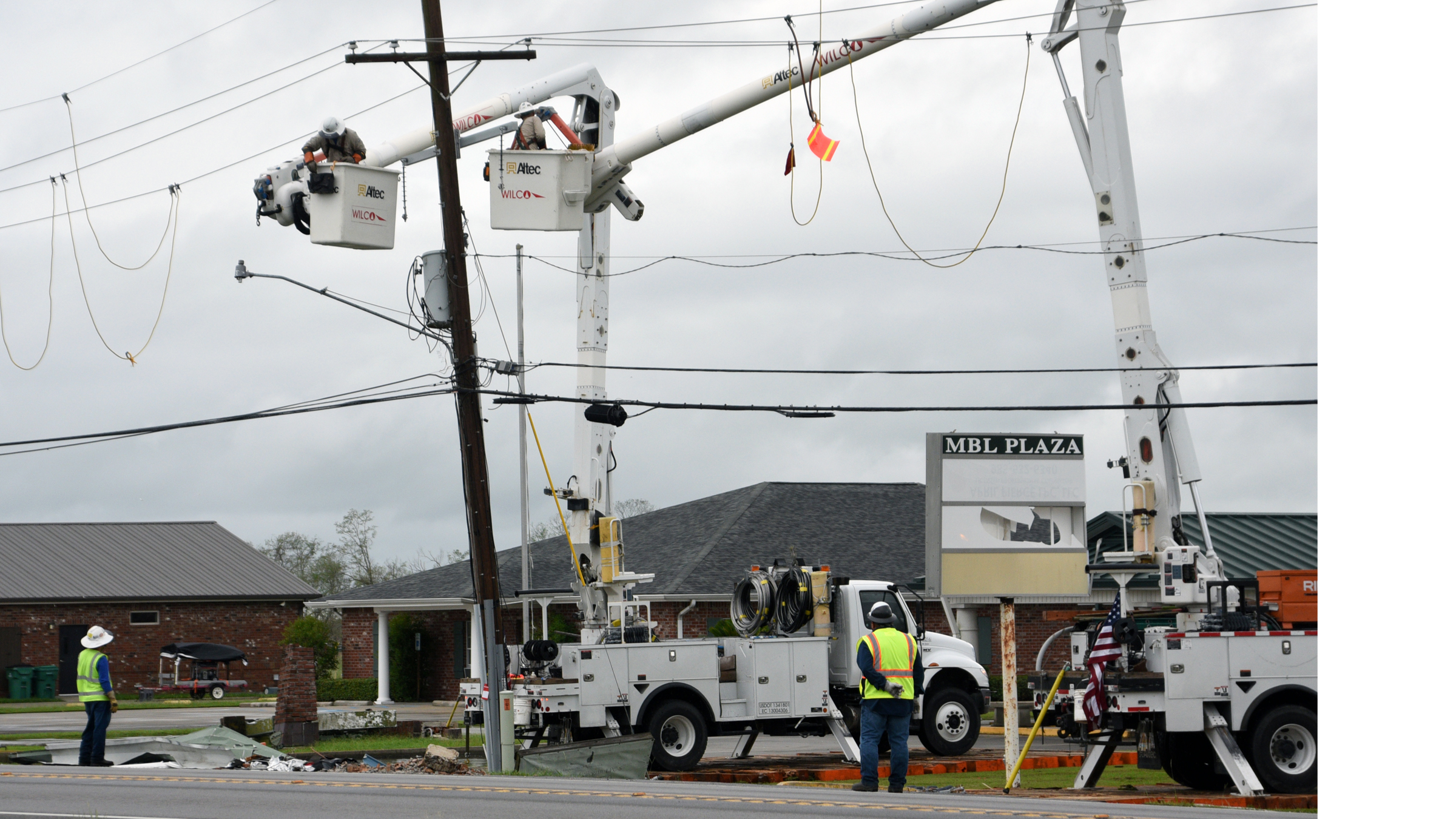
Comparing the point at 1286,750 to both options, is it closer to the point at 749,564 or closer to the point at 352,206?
the point at 352,206

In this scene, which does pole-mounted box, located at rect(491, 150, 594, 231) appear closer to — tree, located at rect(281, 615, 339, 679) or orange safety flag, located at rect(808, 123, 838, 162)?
orange safety flag, located at rect(808, 123, 838, 162)

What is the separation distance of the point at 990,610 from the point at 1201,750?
19.7m

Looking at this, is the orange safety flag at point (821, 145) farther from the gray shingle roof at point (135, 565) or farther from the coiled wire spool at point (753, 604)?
the gray shingle roof at point (135, 565)

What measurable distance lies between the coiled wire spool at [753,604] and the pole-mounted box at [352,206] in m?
6.93

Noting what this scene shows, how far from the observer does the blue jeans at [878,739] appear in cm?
1297

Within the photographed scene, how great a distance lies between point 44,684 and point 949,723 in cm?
3532

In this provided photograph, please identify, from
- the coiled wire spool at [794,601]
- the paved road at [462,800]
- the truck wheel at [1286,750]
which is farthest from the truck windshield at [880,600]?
the paved road at [462,800]

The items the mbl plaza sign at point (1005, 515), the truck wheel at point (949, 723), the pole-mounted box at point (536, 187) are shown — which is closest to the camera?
the mbl plaza sign at point (1005, 515)

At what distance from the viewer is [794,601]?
19.9 meters

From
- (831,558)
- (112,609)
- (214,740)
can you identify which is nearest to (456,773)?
(214,740)

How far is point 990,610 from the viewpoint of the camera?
35312mm

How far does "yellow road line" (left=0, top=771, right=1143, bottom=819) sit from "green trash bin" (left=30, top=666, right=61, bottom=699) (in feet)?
111

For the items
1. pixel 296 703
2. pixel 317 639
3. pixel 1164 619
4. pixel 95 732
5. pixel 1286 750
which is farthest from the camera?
pixel 317 639

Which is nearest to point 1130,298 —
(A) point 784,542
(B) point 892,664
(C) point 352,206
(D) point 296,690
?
(B) point 892,664
